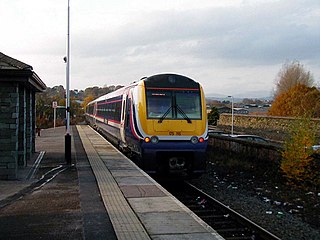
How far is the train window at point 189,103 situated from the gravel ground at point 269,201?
228cm

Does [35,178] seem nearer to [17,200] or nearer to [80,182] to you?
[80,182]

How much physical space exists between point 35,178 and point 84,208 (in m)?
4.48

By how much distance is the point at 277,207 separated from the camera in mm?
10539

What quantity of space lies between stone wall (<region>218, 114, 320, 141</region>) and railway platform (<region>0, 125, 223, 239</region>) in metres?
19.2

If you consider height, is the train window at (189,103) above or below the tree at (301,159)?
above

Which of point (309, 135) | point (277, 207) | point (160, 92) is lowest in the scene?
point (277, 207)

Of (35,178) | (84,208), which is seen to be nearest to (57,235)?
(84,208)

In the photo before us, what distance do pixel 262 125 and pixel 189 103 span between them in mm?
24210

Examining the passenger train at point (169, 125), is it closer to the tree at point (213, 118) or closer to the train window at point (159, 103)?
the train window at point (159, 103)

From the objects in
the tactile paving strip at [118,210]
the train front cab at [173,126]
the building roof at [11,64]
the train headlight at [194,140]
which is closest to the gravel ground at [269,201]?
the train front cab at [173,126]

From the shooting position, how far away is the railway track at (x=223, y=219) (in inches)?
316

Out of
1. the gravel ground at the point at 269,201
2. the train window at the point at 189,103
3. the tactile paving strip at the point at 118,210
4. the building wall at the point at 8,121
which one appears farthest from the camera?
the train window at the point at 189,103

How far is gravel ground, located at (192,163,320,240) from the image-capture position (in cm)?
873

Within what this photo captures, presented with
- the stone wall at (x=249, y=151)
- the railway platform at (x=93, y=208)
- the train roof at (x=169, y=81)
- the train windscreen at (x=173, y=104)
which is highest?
the train roof at (x=169, y=81)
